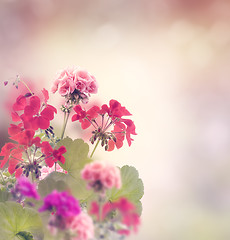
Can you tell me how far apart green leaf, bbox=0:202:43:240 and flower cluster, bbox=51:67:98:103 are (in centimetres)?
16

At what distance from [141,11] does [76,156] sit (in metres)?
1.75

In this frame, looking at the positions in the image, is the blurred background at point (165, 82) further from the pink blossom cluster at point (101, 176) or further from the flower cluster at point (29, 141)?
the pink blossom cluster at point (101, 176)

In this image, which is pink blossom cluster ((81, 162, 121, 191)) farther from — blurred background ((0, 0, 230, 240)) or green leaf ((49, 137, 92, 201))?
blurred background ((0, 0, 230, 240))

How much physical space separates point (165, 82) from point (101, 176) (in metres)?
1.80

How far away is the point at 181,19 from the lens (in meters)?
2.05

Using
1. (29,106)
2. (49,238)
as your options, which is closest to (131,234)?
(49,238)

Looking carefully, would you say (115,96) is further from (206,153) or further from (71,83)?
(71,83)

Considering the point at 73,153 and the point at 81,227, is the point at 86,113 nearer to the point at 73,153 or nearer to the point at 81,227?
the point at 73,153

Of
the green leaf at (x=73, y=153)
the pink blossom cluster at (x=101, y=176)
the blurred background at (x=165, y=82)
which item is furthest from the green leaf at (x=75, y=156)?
the blurred background at (x=165, y=82)

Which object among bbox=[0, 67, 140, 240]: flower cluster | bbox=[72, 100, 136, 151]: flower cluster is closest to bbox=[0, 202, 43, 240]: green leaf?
bbox=[0, 67, 140, 240]: flower cluster

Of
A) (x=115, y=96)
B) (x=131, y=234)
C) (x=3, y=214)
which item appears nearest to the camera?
(x=131, y=234)

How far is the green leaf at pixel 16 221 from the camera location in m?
→ 0.36

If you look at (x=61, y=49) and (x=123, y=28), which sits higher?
(x=123, y=28)

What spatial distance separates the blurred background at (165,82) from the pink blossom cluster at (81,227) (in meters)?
1.63
